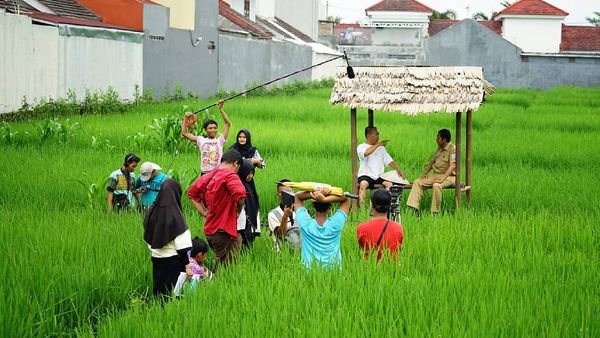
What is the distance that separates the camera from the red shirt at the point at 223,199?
825cm

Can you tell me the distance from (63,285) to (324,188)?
79.2 inches

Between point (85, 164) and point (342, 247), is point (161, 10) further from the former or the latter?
point (342, 247)

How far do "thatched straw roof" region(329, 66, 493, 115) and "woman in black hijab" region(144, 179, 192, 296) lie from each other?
191 inches

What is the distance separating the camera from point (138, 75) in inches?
1015

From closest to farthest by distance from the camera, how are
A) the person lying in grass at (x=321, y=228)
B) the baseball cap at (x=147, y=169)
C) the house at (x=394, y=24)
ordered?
the person lying in grass at (x=321, y=228) → the baseball cap at (x=147, y=169) → the house at (x=394, y=24)

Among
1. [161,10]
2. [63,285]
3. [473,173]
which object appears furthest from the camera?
[161,10]

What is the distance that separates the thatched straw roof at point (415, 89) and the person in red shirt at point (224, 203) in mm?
3924

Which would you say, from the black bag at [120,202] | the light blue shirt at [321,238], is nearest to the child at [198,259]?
the light blue shirt at [321,238]

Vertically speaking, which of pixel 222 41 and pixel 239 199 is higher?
pixel 222 41

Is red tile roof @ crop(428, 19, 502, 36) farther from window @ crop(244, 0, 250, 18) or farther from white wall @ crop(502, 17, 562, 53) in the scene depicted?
window @ crop(244, 0, 250, 18)

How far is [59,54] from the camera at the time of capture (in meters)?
21.2

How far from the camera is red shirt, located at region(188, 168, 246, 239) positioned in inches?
325

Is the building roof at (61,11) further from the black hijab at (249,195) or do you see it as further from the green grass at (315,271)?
the black hijab at (249,195)

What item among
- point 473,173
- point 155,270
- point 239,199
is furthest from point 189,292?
point 473,173
